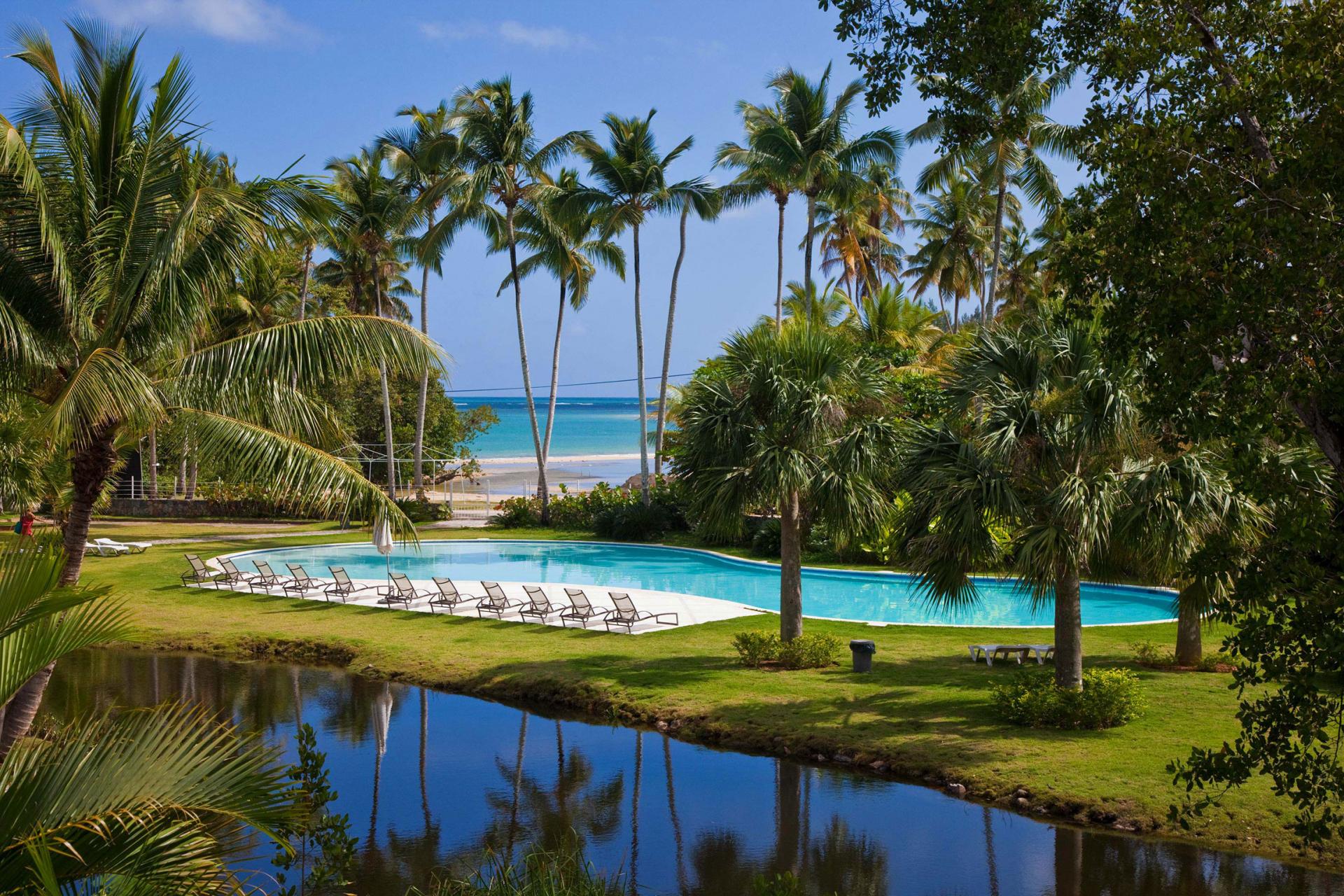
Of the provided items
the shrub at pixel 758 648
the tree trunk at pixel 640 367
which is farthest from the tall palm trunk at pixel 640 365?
the shrub at pixel 758 648

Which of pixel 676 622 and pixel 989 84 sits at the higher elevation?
pixel 989 84

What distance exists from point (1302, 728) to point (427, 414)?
48640mm

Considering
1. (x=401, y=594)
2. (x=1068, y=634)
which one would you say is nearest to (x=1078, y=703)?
(x=1068, y=634)

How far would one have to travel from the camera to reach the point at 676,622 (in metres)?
18.8

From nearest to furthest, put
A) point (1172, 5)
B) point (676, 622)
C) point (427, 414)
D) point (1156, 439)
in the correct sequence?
point (1172, 5)
point (1156, 439)
point (676, 622)
point (427, 414)

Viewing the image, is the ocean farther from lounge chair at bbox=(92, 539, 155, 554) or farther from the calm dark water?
the calm dark water

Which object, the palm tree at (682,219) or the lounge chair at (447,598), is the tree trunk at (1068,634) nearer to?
the lounge chair at (447,598)

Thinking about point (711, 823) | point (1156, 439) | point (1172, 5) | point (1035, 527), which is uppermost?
point (1172, 5)

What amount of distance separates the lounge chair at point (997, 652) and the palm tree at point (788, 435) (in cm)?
300

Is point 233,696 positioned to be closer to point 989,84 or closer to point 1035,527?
point 1035,527

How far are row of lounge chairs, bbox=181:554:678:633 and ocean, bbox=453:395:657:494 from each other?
3407cm

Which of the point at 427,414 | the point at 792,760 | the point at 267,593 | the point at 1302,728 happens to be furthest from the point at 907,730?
the point at 427,414

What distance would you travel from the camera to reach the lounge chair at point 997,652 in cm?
1482

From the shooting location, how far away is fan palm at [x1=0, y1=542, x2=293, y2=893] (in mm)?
4332
